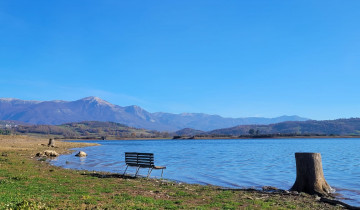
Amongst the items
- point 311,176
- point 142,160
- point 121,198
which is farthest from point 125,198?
point 311,176

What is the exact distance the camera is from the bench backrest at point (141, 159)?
22.1 metres

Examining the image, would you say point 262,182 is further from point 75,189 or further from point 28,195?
point 28,195

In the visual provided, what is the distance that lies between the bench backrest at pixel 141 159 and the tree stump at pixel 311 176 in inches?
378

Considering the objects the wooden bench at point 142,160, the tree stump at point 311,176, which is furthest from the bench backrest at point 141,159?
the tree stump at point 311,176

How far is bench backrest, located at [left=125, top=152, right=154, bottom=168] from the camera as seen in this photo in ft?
72.4

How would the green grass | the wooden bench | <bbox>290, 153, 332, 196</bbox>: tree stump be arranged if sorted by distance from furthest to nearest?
the wooden bench, <bbox>290, 153, 332, 196</bbox>: tree stump, the green grass

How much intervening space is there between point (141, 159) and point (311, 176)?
36.8 feet

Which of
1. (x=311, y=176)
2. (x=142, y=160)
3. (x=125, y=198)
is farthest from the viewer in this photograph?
(x=142, y=160)

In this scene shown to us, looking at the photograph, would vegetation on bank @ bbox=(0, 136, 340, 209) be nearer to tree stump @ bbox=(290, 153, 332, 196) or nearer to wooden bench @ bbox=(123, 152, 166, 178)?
tree stump @ bbox=(290, 153, 332, 196)

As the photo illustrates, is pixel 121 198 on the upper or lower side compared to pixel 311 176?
lower

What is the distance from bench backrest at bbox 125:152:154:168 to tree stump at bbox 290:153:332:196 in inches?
378

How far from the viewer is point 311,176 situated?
1647 cm

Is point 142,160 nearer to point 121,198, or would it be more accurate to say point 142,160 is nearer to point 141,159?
point 141,159

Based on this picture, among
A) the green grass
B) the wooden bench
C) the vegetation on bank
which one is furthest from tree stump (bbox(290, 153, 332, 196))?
the wooden bench
